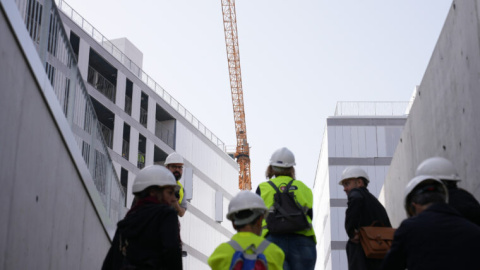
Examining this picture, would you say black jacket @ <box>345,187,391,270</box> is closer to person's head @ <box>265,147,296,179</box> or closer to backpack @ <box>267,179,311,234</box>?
backpack @ <box>267,179,311,234</box>

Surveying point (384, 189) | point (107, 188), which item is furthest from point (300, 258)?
point (384, 189)

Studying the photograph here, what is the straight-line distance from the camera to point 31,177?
25.7 feet

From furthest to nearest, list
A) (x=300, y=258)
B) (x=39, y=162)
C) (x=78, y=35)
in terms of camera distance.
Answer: (x=78, y=35), (x=300, y=258), (x=39, y=162)

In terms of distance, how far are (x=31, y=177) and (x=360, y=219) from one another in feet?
12.1

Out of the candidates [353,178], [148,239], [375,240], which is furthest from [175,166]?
[148,239]

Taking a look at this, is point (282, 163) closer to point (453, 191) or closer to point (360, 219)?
point (360, 219)

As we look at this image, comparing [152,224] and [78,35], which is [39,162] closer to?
[152,224]

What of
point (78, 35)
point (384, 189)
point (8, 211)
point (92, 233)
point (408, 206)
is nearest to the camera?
point (408, 206)

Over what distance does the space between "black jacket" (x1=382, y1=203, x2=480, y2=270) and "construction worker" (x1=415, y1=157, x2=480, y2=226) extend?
1.26m

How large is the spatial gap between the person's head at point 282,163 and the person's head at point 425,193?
11.8 ft

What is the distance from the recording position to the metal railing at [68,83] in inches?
352

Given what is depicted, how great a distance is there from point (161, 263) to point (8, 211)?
1.58 m

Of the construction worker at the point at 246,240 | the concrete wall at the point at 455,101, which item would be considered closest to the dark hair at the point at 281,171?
the concrete wall at the point at 455,101

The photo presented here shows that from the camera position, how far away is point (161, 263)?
6340 mm
